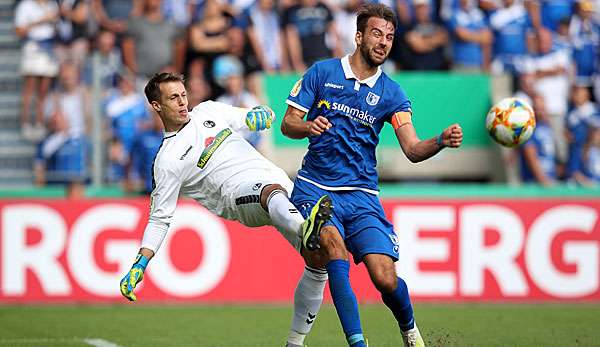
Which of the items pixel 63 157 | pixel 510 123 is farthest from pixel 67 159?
pixel 510 123

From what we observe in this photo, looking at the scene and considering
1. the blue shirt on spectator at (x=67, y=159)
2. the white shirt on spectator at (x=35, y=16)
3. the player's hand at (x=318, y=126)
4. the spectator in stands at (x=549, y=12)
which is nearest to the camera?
the player's hand at (x=318, y=126)

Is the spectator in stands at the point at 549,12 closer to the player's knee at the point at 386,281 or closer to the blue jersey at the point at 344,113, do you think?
the blue jersey at the point at 344,113

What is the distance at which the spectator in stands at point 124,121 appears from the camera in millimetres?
14852

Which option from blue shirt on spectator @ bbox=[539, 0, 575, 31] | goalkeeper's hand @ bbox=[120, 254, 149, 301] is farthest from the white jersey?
blue shirt on spectator @ bbox=[539, 0, 575, 31]

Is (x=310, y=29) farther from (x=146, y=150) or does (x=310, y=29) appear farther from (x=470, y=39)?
(x=146, y=150)

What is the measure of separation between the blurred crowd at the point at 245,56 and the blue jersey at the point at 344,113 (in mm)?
6800

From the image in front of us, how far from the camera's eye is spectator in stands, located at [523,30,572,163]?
16312 millimetres

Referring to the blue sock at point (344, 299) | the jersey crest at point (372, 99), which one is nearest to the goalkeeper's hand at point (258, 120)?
the jersey crest at point (372, 99)

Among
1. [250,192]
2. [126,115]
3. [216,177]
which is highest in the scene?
[126,115]

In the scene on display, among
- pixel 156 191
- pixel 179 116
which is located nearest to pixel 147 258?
pixel 156 191

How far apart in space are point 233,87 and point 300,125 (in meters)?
7.34

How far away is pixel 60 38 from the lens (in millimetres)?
15648

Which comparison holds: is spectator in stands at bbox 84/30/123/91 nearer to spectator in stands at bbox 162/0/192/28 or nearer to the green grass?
spectator in stands at bbox 162/0/192/28

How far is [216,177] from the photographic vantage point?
868 cm
